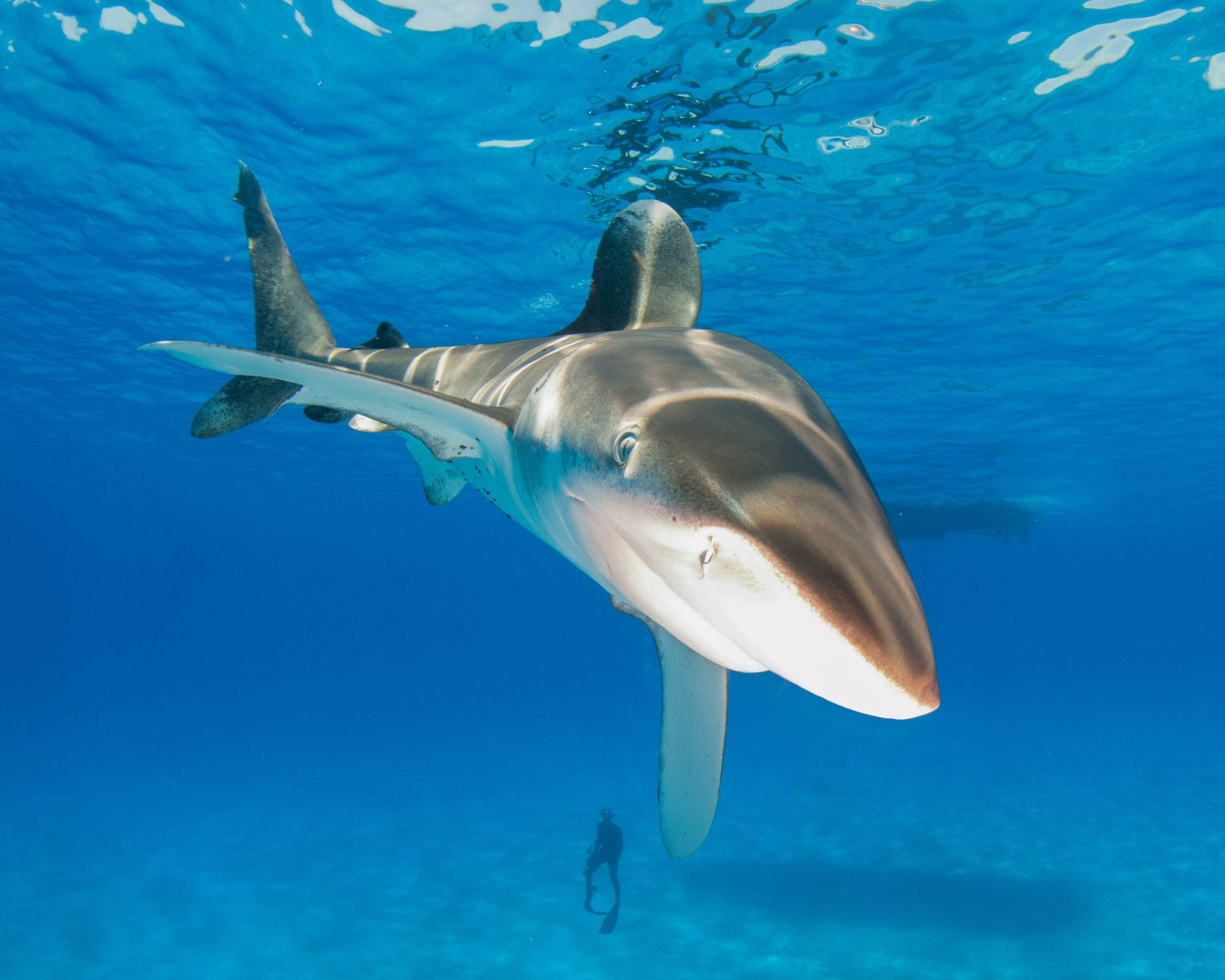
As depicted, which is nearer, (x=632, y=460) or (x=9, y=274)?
(x=632, y=460)

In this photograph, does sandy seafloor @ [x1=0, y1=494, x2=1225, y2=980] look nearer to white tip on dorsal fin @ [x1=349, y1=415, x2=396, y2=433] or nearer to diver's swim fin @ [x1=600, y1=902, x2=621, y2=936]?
diver's swim fin @ [x1=600, y1=902, x2=621, y2=936]

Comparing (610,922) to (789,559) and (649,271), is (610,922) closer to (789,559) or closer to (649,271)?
(649,271)

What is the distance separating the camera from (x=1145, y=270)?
14.2 meters

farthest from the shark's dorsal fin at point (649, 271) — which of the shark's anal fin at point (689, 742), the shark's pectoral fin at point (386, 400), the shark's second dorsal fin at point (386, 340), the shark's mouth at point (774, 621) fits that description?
the shark's mouth at point (774, 621)

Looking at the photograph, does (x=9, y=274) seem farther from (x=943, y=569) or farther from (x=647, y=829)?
(x=943, y=569)

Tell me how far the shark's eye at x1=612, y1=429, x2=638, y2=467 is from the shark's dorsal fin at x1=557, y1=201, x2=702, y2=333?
2.09 metres

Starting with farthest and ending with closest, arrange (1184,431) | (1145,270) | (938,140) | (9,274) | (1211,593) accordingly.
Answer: (1211,593)
(1184,431)
(9,274)
(1145,270)
(938,140)

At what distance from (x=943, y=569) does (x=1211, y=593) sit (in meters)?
85.7

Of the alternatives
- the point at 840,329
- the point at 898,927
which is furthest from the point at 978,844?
the point at 840,329

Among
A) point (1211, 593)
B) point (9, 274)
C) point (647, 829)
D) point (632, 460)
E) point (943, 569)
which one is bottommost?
point (632, 460)

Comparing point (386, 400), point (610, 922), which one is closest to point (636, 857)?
point (610, 922)

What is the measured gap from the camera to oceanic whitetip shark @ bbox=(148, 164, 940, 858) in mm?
1125

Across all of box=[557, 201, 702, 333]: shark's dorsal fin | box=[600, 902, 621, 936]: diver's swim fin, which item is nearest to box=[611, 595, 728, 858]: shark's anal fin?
box=[557, 201, 702, 333]: shark's dorsal fin

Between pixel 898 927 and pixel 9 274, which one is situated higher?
pixel 9 274
